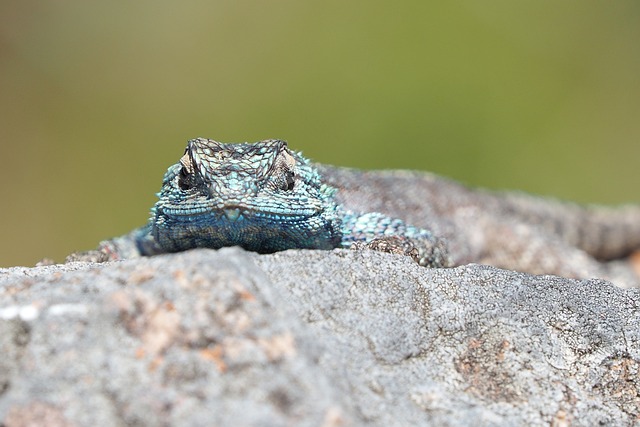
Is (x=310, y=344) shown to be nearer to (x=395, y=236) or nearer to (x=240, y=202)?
(x=240, y=202)

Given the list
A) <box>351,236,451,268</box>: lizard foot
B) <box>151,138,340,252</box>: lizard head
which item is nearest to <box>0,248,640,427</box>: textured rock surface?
Result: <box>151,138,340,252</box>: lizard head

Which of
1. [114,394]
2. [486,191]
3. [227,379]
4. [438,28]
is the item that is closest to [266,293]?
[227,379]

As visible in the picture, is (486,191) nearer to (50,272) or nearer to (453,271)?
(453,271)

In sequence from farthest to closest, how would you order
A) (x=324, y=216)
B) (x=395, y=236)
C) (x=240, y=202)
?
(x=395, y=236) → (x=324, y=216) → (x=240, y=202)

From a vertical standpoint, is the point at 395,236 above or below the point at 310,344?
above

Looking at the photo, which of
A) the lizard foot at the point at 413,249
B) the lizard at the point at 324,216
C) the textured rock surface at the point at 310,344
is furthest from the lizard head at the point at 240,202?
the textured rock surface at the point at 310,344

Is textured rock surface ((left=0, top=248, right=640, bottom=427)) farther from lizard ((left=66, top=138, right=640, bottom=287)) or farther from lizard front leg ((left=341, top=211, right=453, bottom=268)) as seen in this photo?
lizard front leg ((left=341, top=211, right=453, bottom=268))

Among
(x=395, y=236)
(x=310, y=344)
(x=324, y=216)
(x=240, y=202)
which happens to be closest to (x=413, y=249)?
(x=395, y=236)

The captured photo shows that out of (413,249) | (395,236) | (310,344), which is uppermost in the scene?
(395,236)
